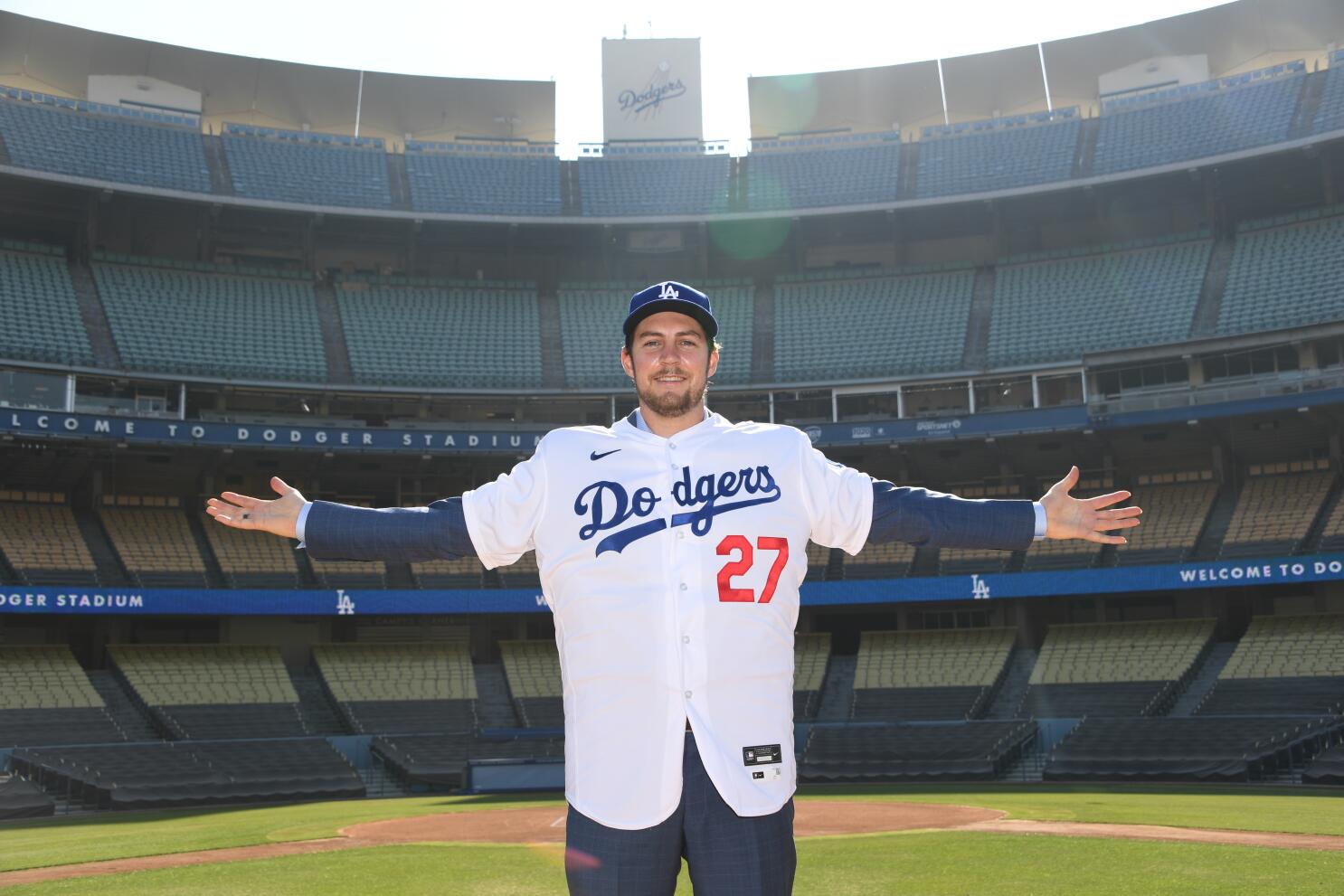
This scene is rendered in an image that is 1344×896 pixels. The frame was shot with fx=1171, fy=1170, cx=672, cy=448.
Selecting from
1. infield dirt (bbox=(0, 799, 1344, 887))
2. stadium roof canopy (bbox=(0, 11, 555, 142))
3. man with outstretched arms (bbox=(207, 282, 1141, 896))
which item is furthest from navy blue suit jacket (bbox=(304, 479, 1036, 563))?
stadium roof canopy (bbox=(0, 11, 555, 142))

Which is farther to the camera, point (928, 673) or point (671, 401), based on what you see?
point (928, 673)

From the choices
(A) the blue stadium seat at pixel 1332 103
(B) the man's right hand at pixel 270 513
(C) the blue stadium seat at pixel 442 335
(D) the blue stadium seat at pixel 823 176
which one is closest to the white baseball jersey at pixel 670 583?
(B) the man's right hand at pixel 270 513

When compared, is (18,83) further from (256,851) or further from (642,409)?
(642,409)

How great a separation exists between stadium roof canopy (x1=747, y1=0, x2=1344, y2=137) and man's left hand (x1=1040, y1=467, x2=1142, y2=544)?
2148 inches

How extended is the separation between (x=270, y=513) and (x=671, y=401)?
1557 mm

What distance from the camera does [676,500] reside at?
13.6 feet

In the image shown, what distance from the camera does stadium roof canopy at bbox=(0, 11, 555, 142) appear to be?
5169 centimetres

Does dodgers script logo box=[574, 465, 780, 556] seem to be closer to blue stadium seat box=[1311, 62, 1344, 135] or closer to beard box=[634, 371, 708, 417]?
beard box=[634, 371, 708, 417]

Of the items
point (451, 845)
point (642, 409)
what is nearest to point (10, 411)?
point (451, 845)

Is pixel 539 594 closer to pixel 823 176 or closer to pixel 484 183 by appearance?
pixel 484 183

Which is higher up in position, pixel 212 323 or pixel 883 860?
pixel 212 323

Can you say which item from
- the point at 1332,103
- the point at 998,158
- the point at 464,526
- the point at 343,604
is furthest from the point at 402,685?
the point at 1332,103

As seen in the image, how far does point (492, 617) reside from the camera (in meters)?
45.5

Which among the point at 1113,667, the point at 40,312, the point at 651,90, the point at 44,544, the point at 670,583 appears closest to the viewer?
the point at 670,583
